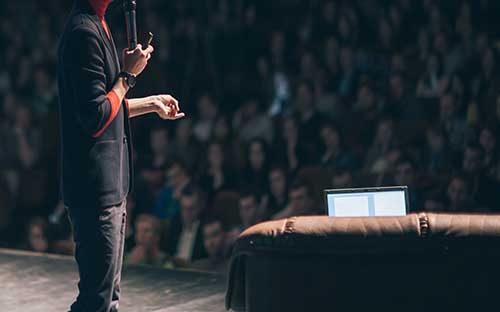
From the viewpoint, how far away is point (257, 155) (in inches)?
265

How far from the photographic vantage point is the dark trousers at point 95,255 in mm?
2869

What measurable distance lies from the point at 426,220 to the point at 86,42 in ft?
Result: 3.78

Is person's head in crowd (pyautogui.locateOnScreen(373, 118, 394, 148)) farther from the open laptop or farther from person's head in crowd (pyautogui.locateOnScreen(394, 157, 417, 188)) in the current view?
the open laptop

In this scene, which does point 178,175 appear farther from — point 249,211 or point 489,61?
point 489,61

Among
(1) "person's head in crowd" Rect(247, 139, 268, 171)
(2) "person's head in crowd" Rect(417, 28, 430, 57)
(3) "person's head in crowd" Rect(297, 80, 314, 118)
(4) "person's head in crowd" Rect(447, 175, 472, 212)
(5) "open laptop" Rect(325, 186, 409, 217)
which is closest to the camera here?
(5) "open laptop" Rect(325, 186, 409, 217)

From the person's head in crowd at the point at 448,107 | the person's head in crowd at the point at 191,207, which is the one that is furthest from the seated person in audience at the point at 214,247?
the person's head in crowd at the point at 448,107

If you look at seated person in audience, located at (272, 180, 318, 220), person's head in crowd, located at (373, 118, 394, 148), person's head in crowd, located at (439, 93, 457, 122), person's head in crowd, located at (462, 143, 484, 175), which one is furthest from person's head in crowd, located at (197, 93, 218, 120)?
person's head in crowd, located at (462, 143, 484, 175)

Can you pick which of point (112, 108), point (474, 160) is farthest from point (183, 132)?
point (112, 108)

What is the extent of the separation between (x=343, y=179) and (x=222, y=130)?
5.06 feet

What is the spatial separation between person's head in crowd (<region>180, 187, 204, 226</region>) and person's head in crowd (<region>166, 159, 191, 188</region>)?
1.03 feet

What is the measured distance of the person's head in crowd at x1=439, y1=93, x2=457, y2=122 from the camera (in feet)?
21.1

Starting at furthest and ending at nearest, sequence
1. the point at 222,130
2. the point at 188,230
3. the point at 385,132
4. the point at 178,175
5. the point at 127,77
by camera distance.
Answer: the point at 222,130, the point at 178,175, the point at 385,132, the point at 188,230, the point at 127,77

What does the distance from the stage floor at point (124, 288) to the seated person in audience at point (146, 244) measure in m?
0.99

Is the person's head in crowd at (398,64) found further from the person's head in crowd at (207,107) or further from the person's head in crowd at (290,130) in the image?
the person's head in crowd at (207,107)
